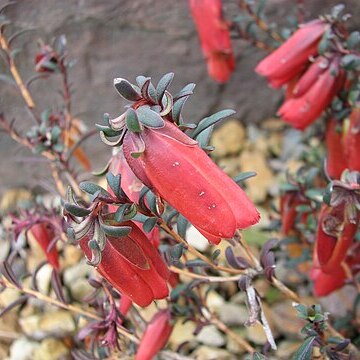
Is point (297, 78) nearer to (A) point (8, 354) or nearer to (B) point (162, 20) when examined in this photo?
(B) point (162, 20)

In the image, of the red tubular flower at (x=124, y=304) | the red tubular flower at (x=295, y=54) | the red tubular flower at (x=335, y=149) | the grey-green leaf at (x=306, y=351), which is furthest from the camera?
the red tubular flower at (x=335, y=149)

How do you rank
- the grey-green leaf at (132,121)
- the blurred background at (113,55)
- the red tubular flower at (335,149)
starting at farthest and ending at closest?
the blurred background at (113,55)
the red tubular flower at (335,149)
the grey-green leaf at (132,121)

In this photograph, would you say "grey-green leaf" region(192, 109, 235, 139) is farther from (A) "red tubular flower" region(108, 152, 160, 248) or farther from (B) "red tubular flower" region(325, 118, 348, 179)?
(B) "red tubular flower" region(325, 118, 348, 179)

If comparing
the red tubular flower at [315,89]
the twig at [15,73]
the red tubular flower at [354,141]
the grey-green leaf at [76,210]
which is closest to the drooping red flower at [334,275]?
the red tubular flower at [354,141]

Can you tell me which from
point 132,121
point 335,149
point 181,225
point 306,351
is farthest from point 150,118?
point 335,149

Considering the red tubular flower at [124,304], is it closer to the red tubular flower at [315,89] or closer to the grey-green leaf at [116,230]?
the grey-green leaf at [116,230]

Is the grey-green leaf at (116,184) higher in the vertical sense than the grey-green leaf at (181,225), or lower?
higher

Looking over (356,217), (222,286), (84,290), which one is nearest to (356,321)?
(222,286)
